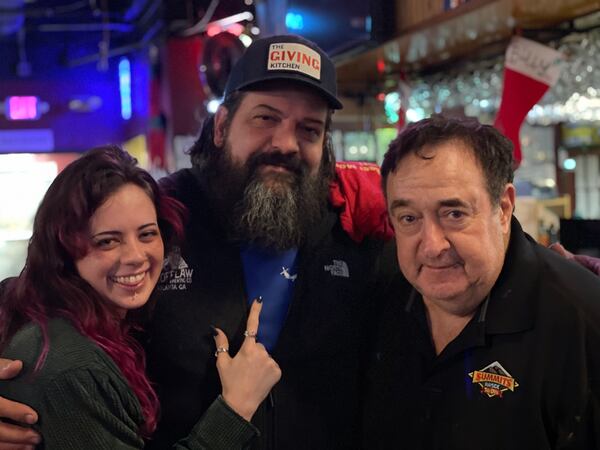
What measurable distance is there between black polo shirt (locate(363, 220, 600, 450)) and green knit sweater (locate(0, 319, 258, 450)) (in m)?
0.64

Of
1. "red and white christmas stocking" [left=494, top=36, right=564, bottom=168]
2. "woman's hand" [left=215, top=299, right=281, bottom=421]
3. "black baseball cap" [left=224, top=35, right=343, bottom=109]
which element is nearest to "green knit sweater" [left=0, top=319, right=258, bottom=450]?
"woman's hand" [left=215, top=299, right=281, bottom=421]

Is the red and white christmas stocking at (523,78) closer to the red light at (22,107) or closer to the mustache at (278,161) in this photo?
the mustache at (278,161)

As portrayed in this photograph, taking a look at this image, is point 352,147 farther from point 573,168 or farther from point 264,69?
point 573,168

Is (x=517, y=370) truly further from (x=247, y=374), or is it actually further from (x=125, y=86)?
(x=125, y=86)

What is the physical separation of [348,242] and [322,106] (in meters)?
0.40

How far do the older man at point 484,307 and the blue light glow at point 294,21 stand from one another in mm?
1834

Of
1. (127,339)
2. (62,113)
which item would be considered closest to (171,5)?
(62,113)

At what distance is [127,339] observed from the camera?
63.1 inches

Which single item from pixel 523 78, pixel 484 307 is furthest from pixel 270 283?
pixel 523 78

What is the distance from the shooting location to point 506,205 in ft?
4.66

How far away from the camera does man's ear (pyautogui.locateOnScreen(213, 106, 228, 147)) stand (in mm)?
1956

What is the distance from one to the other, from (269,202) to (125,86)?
24.2 feet

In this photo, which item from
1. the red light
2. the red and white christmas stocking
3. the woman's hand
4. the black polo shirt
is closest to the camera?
the black polo shirt

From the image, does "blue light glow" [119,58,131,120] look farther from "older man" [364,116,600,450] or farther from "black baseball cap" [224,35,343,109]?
"older man" [364,116,600,450]
